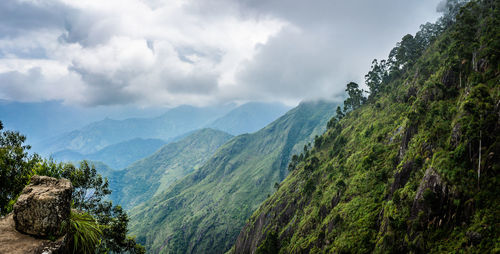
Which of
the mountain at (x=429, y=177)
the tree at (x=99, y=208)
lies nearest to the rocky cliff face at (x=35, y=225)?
the tree at (x=99, y=208)

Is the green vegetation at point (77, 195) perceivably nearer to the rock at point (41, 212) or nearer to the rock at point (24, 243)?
the rock at point (41, 212)

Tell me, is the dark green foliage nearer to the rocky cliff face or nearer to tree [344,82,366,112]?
the rocky cliff face

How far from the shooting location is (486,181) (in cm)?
3231

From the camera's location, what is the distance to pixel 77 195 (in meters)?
23.4

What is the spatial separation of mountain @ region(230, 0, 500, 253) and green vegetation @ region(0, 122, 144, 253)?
41.9m

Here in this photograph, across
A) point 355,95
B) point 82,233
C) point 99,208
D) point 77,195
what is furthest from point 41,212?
point 355,95

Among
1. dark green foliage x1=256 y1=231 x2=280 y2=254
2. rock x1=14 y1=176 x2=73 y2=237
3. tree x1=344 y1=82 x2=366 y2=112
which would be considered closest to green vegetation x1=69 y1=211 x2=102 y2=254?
rock x1=14 y1=176 x2=73 y2=237

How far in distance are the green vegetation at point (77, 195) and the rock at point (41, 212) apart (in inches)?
27.2

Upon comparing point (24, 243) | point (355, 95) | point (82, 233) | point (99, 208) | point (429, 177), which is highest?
point (355, 95)

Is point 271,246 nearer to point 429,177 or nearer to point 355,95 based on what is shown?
point 429,177

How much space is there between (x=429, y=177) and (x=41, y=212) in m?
52.1

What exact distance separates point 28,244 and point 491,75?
225ft

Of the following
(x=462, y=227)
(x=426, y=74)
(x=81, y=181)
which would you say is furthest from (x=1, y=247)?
(x=426, y=74)

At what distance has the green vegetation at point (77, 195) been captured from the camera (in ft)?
37.0
